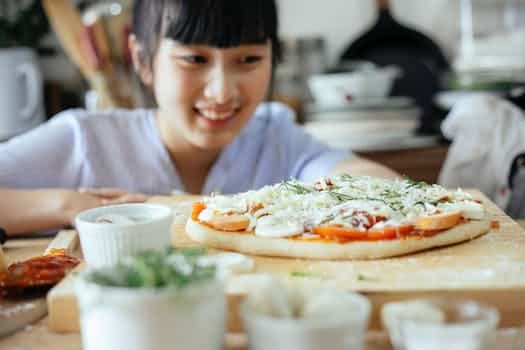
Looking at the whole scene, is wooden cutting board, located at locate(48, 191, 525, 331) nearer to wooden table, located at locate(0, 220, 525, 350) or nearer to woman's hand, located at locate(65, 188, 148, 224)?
wooden table, located at locate(0, 220, 525, 350)

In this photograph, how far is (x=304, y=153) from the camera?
1863 mm

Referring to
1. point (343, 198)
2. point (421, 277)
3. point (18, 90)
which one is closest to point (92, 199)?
point (343, 198)

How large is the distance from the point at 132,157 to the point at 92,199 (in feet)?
1.22

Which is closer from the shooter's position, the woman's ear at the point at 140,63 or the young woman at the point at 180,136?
the young woman at the point at 180,136

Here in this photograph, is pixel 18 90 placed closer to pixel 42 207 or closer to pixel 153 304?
pixel 42 207

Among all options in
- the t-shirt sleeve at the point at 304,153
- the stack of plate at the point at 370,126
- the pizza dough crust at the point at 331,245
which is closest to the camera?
the pizza dough crust at the point at 331,245

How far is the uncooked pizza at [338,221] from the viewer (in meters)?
1.02

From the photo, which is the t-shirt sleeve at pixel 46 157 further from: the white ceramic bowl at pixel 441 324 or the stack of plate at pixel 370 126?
the white ceramic bowl at pixel 441 324

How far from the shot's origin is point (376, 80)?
7.77 feet

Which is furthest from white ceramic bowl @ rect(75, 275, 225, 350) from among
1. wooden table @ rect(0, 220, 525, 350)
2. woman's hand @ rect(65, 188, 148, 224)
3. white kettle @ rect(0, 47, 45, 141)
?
white kettle @ rect(0, 47, 45, 141)

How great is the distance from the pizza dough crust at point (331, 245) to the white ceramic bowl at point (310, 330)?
324 mm

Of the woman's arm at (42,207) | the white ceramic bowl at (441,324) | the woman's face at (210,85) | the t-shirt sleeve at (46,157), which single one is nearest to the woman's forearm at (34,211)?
the woman's arm at (42,207)

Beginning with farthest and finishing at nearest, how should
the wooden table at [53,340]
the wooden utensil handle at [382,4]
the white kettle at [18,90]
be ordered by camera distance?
the wooden utensil handle at [382,4], the white kettle at [18,90], the wooden table at [53,340]

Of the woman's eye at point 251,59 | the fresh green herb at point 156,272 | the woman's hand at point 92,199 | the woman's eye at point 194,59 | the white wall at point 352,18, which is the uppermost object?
the white wall at point 352,18
